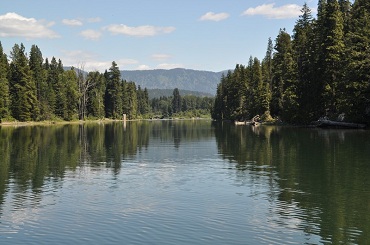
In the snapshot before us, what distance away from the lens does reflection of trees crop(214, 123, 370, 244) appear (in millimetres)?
17609

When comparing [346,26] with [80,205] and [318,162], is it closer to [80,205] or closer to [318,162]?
[318,162]

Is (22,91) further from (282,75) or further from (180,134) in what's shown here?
(282,75)

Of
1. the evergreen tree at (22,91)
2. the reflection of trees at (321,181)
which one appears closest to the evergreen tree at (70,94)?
the evergreen tree at (22,91)

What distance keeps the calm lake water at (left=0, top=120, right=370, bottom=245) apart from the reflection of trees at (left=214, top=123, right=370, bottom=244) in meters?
0.05

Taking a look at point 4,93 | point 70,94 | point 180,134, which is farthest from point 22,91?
point 180,134

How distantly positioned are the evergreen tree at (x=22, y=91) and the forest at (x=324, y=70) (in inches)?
2681

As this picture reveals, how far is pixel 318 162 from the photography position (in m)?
36.1

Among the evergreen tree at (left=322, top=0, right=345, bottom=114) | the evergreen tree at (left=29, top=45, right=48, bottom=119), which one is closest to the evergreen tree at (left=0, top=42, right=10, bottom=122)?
the evergreen tree at (left=29, top=45, right=48, bottom=119)

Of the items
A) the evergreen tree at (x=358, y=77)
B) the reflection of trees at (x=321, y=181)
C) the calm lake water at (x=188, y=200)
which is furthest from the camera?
the evergreen tree at (x=358, y=77)

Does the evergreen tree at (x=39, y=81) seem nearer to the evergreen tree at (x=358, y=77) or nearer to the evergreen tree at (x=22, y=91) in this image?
the evergreen tree at (x=22, y=91)

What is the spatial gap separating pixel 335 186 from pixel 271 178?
4.54 meters

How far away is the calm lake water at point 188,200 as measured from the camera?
16672 millimetres

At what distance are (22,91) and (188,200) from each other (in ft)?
411

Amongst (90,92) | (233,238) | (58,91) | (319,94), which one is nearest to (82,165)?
(233,238)
